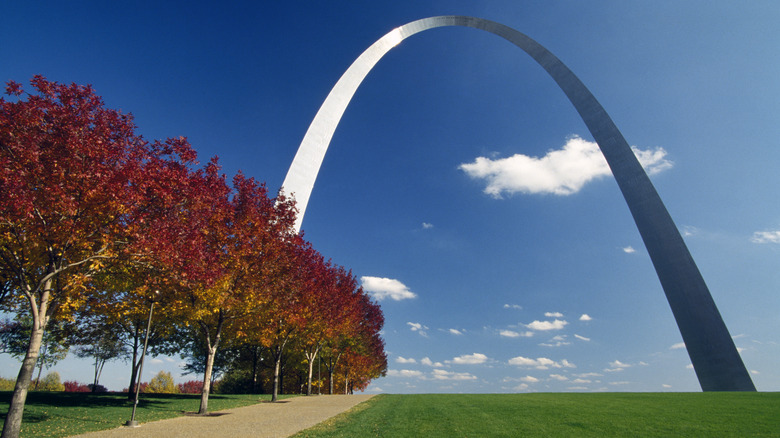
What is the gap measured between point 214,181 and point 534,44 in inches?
1366

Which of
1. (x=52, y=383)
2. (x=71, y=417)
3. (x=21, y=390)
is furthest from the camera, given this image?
(x=52, y=383)

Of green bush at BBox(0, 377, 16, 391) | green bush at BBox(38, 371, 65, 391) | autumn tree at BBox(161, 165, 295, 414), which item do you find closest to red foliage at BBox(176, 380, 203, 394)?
green bush at BBox(38, 371, 65, 391)

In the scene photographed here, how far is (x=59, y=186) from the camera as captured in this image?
10.1 metres

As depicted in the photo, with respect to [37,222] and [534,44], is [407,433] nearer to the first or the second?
[37,222]

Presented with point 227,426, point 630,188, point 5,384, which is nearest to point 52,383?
point 5,384

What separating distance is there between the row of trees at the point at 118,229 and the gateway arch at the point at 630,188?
14.4 feet

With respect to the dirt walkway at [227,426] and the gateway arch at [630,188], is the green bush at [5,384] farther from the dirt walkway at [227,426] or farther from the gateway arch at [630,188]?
the dirt walkway at [227,426]

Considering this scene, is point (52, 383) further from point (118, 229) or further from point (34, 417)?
point (118, 229)

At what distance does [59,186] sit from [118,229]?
6.31 ft

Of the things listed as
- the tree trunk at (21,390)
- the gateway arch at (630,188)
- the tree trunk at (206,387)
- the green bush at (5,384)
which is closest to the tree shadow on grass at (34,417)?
the tree trunk at (21,390)

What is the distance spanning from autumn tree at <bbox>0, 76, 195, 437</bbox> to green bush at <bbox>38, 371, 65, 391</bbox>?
172 feet

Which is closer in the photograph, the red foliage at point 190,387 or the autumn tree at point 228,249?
the autumn tree at point 228,249

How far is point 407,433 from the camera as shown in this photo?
420 inches

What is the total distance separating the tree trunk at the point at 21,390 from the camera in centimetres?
934
